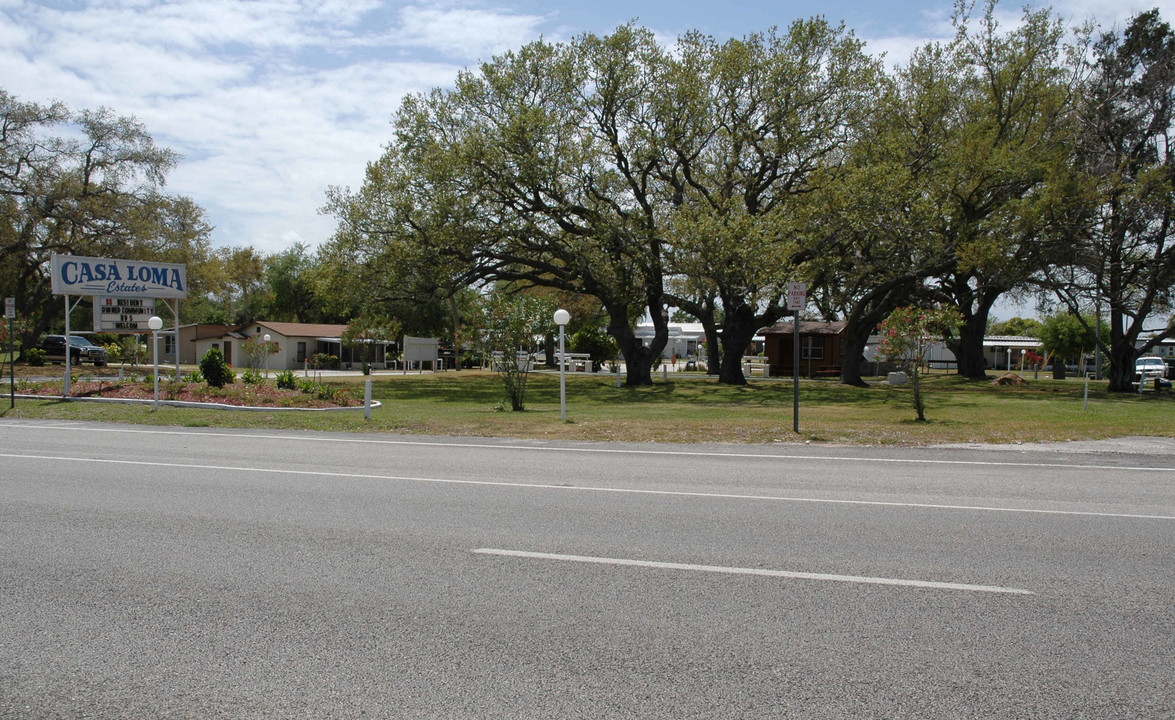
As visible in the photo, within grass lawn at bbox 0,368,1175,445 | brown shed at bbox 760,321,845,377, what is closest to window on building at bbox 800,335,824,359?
brown shed at bbox 760,321,845,377

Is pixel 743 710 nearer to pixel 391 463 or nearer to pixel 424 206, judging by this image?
pixel 391 463

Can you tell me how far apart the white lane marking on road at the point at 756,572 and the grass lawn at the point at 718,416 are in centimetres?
923

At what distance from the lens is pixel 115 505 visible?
817 centimetres

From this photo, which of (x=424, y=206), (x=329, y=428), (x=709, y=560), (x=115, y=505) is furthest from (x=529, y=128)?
(x=709, y=560)

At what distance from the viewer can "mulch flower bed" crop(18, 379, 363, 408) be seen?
20594 mm

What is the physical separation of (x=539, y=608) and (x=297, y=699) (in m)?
1.61

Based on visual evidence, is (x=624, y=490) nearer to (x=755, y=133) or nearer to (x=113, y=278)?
(x=113, y=278)

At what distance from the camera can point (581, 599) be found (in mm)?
5207

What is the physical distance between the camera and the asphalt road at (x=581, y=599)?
3.91 m

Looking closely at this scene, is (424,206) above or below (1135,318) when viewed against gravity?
above

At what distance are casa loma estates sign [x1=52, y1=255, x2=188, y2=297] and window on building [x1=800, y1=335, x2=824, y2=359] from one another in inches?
1348

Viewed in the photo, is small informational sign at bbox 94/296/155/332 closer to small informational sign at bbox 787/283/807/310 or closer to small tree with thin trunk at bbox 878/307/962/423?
small informational sign at bbox 787/283/807/310

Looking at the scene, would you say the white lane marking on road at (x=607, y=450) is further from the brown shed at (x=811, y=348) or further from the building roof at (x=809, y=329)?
the brown shed at (x=811, y=348)

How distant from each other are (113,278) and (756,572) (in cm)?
2375
